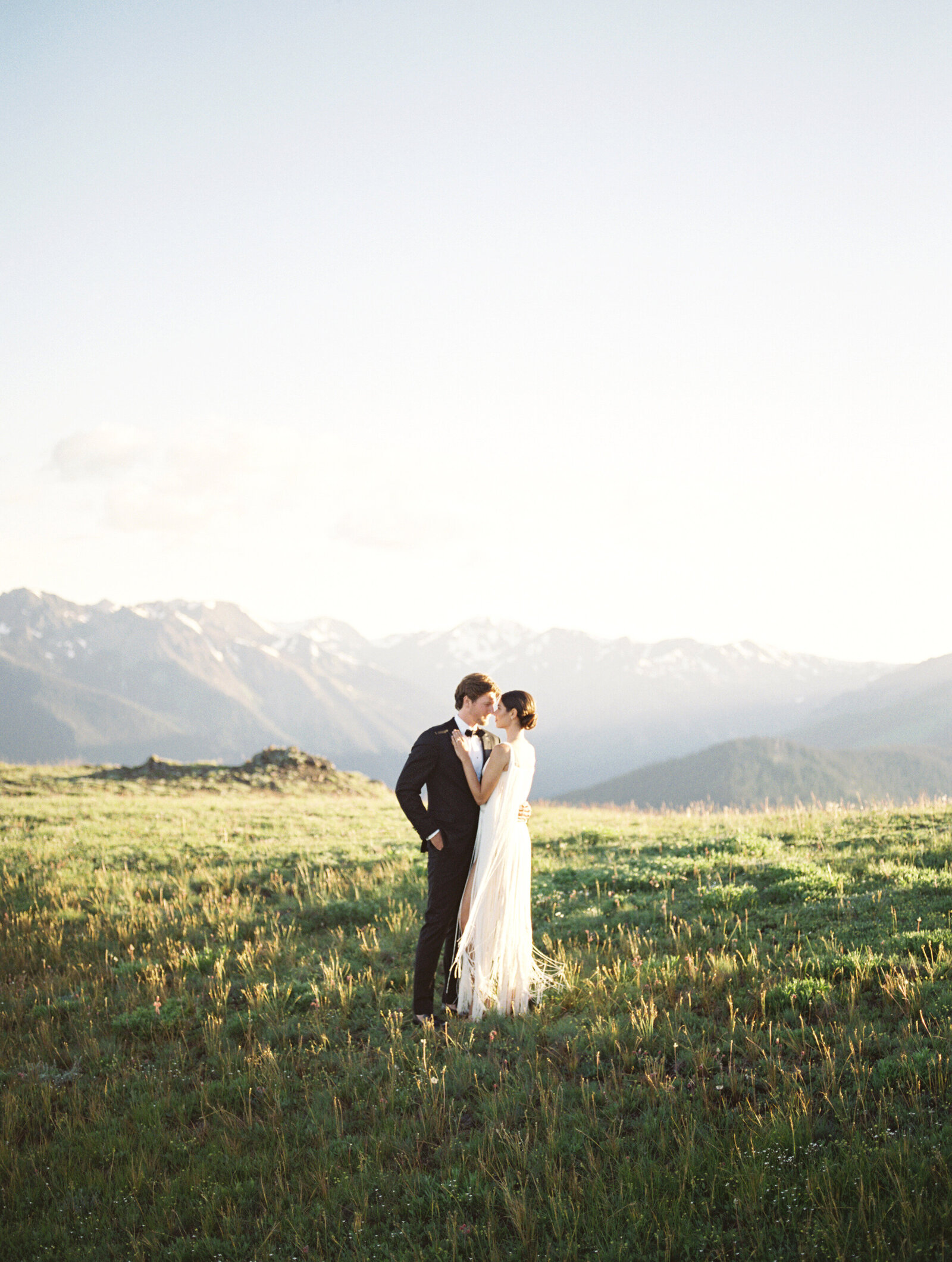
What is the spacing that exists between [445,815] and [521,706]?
1383 millimetres

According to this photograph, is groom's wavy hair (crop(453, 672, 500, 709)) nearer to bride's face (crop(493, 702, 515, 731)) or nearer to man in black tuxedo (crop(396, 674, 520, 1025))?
man in black tuxedo (crop(396, 674, 520, 1025))

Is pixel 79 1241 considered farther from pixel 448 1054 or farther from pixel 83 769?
pixel 83 769

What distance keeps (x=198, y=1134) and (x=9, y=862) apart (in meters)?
11.0

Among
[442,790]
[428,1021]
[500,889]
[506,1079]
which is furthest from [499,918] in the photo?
[506,1079]

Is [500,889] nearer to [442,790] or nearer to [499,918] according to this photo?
[499,918]

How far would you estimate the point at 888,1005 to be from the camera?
20.2 ft

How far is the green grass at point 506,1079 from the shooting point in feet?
14.1

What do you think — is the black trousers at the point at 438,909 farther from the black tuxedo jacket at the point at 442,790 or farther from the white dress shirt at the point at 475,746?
the white dress shirt at the point at 475,746

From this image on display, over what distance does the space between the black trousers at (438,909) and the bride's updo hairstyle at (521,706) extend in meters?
1.39

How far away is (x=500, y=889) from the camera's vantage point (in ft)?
24.1

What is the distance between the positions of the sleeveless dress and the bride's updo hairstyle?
0.83ft

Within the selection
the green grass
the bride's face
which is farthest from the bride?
the green grass

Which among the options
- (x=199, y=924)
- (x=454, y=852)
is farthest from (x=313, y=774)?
(x=454, y=852)

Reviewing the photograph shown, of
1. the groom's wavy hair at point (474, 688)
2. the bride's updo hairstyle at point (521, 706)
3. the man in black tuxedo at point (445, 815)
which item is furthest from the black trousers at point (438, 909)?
the groom's wavy hair at point (474, 688)
